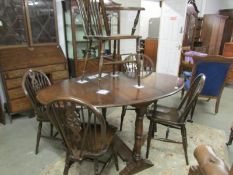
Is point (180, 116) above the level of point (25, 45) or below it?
below

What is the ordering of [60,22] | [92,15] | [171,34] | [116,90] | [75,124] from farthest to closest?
1. [171,34]
2. [60,22]
3. [92,15]
4. [116,90]
5. [75,124]

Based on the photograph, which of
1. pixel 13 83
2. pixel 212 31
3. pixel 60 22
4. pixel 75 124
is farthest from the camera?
pixel 212 31

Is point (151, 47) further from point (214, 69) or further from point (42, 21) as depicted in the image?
point (42, 21)

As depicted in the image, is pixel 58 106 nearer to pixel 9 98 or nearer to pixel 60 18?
pixel 9 98

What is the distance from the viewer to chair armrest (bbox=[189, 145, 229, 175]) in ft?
2.46

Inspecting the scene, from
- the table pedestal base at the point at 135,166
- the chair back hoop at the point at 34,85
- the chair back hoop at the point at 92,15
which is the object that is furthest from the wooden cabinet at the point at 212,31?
the chair back hoop at the point at 34,85

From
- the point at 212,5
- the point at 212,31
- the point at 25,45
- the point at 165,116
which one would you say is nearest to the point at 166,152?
the point at 165,116

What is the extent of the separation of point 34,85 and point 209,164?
1.78 m

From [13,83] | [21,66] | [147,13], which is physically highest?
[147,13]

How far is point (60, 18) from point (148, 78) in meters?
2.22

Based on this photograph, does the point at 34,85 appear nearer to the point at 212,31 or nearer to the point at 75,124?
the point at 75,124

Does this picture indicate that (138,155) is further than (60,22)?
No

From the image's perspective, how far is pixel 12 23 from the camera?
106 inches

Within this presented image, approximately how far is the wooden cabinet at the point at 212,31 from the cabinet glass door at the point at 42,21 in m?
4.57
